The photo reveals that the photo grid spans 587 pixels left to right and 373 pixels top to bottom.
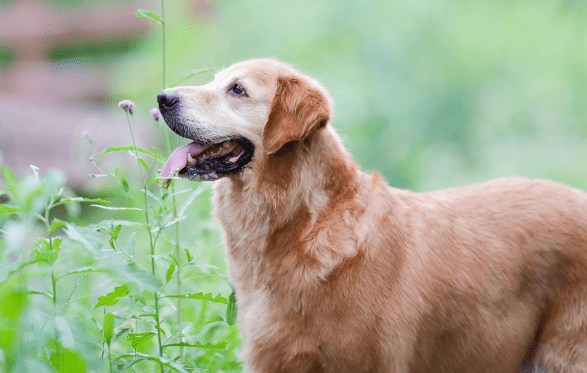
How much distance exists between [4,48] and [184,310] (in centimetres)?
971

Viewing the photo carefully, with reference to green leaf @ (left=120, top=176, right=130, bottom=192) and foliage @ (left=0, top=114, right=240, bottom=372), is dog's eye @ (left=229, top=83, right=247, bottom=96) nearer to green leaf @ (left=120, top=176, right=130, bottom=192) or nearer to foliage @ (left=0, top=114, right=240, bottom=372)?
foliage @ (left=0, top=114, right=240, bottom=372)

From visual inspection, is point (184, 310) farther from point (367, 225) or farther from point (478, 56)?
point (478, 56)

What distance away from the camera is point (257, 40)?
440 inches

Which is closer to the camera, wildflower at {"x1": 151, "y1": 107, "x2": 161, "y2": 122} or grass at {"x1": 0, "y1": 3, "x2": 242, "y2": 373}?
grass at {"x1": 0, "y1": 3, "x2": 242, "y2": 373}

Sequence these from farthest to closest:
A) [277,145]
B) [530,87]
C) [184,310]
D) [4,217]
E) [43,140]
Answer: [530,87], [43,140], [184,310], [277,145], [4,217]

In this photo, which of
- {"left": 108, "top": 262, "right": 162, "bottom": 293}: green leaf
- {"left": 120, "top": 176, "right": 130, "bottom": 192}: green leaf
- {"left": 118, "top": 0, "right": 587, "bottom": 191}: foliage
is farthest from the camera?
{"left": 118, "top": 0, "right": 587, "bottom": 191}: foliage

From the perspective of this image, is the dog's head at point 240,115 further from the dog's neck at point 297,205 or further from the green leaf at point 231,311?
the green leaf at point 231,311

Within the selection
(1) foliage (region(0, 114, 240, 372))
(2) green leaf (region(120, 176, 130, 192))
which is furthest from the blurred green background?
(2) green leaf (region(120, 176, 130, 192))

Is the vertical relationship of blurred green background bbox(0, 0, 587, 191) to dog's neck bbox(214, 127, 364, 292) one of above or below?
below

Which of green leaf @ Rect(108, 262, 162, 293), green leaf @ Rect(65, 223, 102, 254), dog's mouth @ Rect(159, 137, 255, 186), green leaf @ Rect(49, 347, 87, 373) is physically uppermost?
dog's mouth @ Rect(159, 137, 255, 186)

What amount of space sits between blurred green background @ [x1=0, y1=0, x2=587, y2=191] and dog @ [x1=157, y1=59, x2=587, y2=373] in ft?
19.8

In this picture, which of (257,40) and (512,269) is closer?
(512,269)

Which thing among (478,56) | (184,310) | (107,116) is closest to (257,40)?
(107,116)

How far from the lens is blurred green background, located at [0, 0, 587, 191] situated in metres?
9.52
